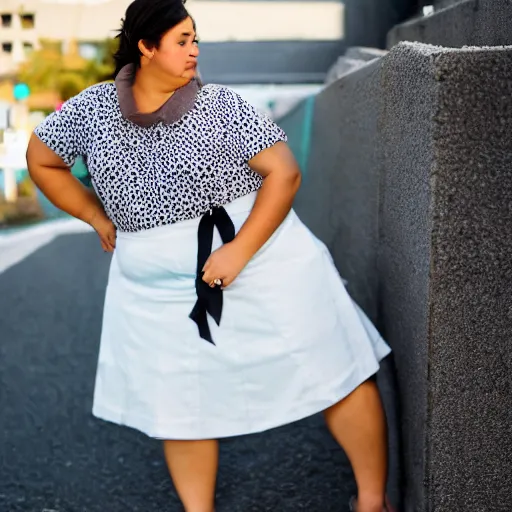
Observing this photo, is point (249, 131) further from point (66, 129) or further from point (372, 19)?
point (372, 19)

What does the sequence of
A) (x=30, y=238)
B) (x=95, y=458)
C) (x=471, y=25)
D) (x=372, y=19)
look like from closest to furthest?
(x=471, y=25) < (x=95, y=458) < (x=30, y=238) < (x=372, y=19)

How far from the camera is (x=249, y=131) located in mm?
2418

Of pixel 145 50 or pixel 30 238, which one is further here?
pixel 30 238

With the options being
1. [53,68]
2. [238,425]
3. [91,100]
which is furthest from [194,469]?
[53,68]

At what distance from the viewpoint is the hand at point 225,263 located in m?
2.43

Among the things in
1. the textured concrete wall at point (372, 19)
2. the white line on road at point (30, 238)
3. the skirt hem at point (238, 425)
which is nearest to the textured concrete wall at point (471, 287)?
the skirt hem at point (238, 425)

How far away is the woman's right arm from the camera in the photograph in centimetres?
262

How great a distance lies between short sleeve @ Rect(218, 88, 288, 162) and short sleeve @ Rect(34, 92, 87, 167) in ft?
1.47

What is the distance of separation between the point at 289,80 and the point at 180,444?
929cm

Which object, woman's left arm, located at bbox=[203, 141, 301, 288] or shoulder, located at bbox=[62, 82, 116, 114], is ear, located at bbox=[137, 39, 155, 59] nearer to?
shoulder, located at bbox=[62, 82, 116, 114]

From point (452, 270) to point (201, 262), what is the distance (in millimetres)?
724

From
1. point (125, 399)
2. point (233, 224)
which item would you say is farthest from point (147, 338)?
point (233, 224)

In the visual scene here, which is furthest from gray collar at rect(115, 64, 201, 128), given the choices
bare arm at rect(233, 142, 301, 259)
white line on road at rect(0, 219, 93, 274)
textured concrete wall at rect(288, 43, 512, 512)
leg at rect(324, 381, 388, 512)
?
white line on road at rect(0, 219, 93, 274)

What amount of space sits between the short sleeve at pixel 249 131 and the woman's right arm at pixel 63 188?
573 millimetres
